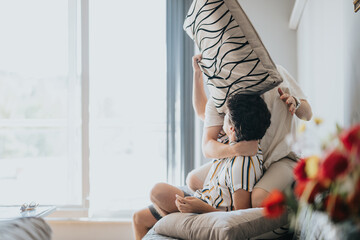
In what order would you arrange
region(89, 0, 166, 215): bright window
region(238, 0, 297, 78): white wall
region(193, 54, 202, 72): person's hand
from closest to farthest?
A: region(193, 54, 202, 72): person's hand, region(238, 0, 297, 78): white wall, region(89, 0, 166, 215): bright window

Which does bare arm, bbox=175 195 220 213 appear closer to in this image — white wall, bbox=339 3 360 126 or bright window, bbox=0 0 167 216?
white wall, bbox=339 3 360 126

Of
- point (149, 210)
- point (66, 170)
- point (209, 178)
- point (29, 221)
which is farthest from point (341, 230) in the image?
point (66, 170)

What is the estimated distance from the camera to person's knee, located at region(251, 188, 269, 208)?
161cm

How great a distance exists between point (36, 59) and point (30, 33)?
0.79 feet

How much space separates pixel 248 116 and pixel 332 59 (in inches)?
23.3

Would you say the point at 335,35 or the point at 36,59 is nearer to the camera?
the point at 335,35

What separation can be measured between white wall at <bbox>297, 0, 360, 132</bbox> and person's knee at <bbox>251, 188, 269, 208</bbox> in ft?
1.39

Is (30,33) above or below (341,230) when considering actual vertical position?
above

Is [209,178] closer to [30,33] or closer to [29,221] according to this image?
[29,221]

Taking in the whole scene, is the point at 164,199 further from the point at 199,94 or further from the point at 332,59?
the point at 332,59

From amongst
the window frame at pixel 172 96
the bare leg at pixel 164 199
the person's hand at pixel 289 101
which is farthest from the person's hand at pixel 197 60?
the window frame at pixel 172 96

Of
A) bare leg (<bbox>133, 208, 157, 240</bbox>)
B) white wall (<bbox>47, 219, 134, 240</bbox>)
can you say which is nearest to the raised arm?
bare leg (<bbox>133, 208, 157, 240</bbox>)

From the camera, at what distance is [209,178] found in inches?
76.4

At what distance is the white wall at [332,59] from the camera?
1529 mm
